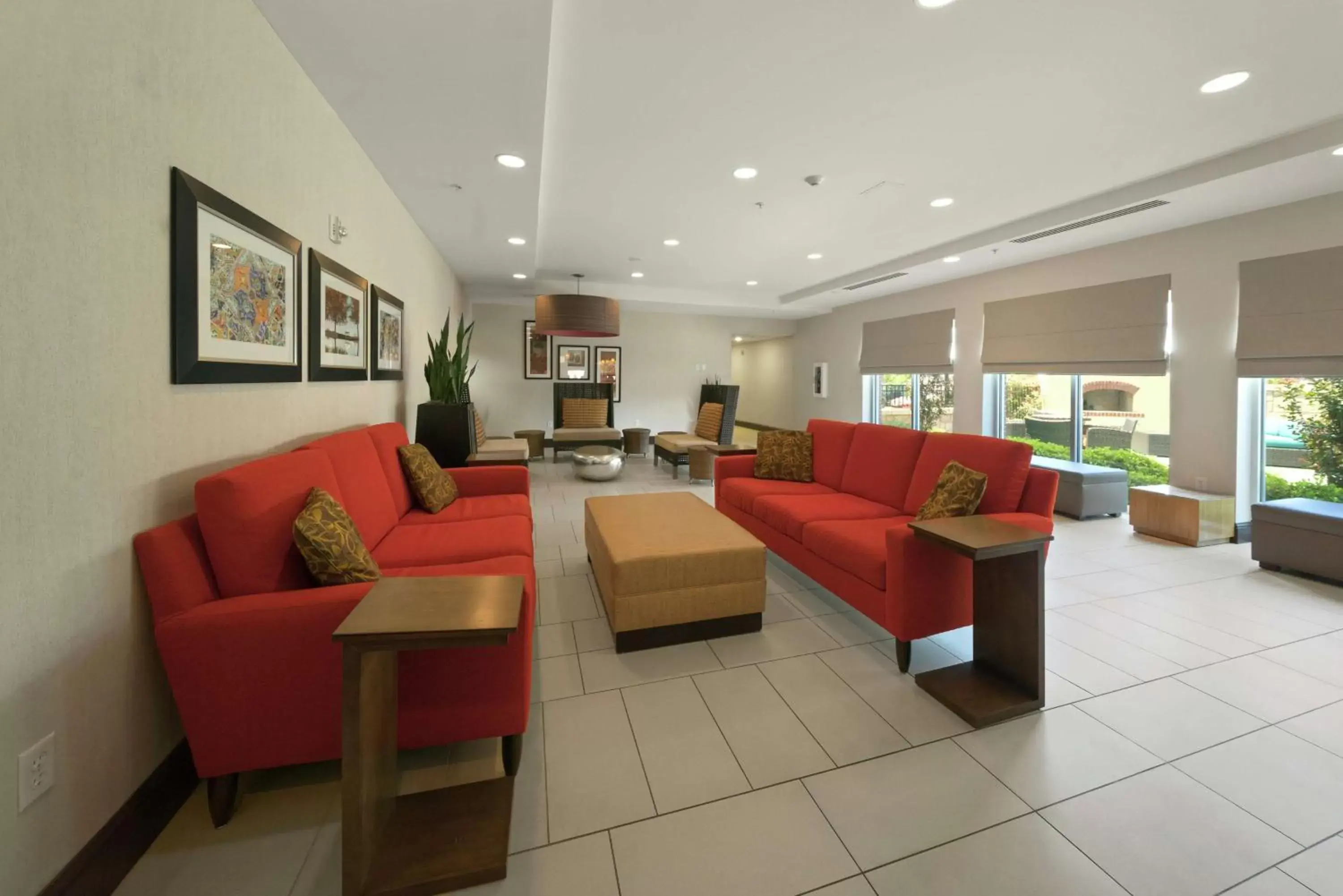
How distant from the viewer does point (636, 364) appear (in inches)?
391

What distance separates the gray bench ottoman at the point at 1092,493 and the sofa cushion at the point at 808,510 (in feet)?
9.73

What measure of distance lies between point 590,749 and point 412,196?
4255 mm

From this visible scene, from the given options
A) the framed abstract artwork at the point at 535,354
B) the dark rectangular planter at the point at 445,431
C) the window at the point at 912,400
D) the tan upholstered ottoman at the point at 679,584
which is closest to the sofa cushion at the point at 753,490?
the tan upholstered ottoman at the point at 679,584

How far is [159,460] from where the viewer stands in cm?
162

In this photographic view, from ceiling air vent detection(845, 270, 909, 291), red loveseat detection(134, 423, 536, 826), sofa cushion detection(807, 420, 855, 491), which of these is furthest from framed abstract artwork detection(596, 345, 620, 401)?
red loveseat detection(134, 423, 536, 826)

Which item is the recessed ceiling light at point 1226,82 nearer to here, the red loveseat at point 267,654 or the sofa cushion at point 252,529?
the red loveseat at point 267,654

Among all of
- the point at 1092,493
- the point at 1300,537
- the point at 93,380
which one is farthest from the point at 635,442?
the point at 93,380

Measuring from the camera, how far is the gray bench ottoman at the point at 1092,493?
530cm

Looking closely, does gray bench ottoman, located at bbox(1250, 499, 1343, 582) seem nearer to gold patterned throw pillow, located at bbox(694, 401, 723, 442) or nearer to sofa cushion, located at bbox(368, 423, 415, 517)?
gold patterned throw pillow, located at bbox(694, 401, 723, 442)

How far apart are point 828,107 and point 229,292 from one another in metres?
3.02

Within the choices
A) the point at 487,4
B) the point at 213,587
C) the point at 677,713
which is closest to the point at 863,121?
the point at 487,4

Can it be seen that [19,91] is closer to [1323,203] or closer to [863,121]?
[863,121]

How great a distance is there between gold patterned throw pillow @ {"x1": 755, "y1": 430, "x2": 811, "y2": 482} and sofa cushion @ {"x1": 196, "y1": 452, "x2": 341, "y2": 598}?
3.27m

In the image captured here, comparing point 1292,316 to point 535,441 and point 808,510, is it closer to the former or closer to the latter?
point 808,510
